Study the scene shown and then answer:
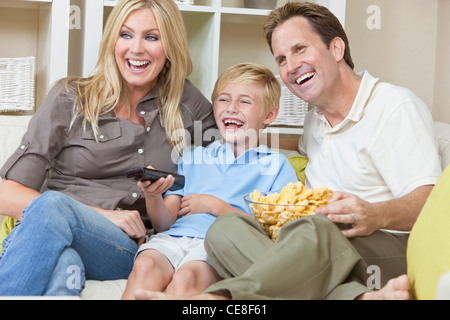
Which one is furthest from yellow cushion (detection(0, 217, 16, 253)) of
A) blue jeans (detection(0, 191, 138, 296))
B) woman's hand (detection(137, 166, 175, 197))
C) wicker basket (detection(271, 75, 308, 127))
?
wicker basket (detection(271, 75, 308, 127))

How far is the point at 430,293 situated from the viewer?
1.09 m

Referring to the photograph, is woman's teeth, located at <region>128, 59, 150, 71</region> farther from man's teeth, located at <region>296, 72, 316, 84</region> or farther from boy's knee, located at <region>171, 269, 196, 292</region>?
boy's knee, located at <region>171, 269, 196, 292</region>

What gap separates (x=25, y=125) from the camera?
2.01 metres

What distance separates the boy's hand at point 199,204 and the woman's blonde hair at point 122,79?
214 mm

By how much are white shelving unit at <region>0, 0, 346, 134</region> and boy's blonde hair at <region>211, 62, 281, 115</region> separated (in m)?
0.32

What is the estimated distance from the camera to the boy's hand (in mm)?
1714

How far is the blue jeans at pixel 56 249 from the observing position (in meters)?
1.25

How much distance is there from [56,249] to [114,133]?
0.57m

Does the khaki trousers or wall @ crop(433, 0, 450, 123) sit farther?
wall @ crop(433, 0, 450, 123)

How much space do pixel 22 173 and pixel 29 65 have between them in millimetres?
631

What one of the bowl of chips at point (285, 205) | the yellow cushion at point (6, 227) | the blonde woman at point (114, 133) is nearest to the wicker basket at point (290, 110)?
the blonde woman at point (114, 133)

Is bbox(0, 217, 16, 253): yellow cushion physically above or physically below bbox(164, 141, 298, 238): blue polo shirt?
below

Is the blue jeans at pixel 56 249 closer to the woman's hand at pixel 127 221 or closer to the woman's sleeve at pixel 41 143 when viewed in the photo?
the woman's hand at pixel 127 221

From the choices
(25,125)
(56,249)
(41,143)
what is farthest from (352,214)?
(25,125)
